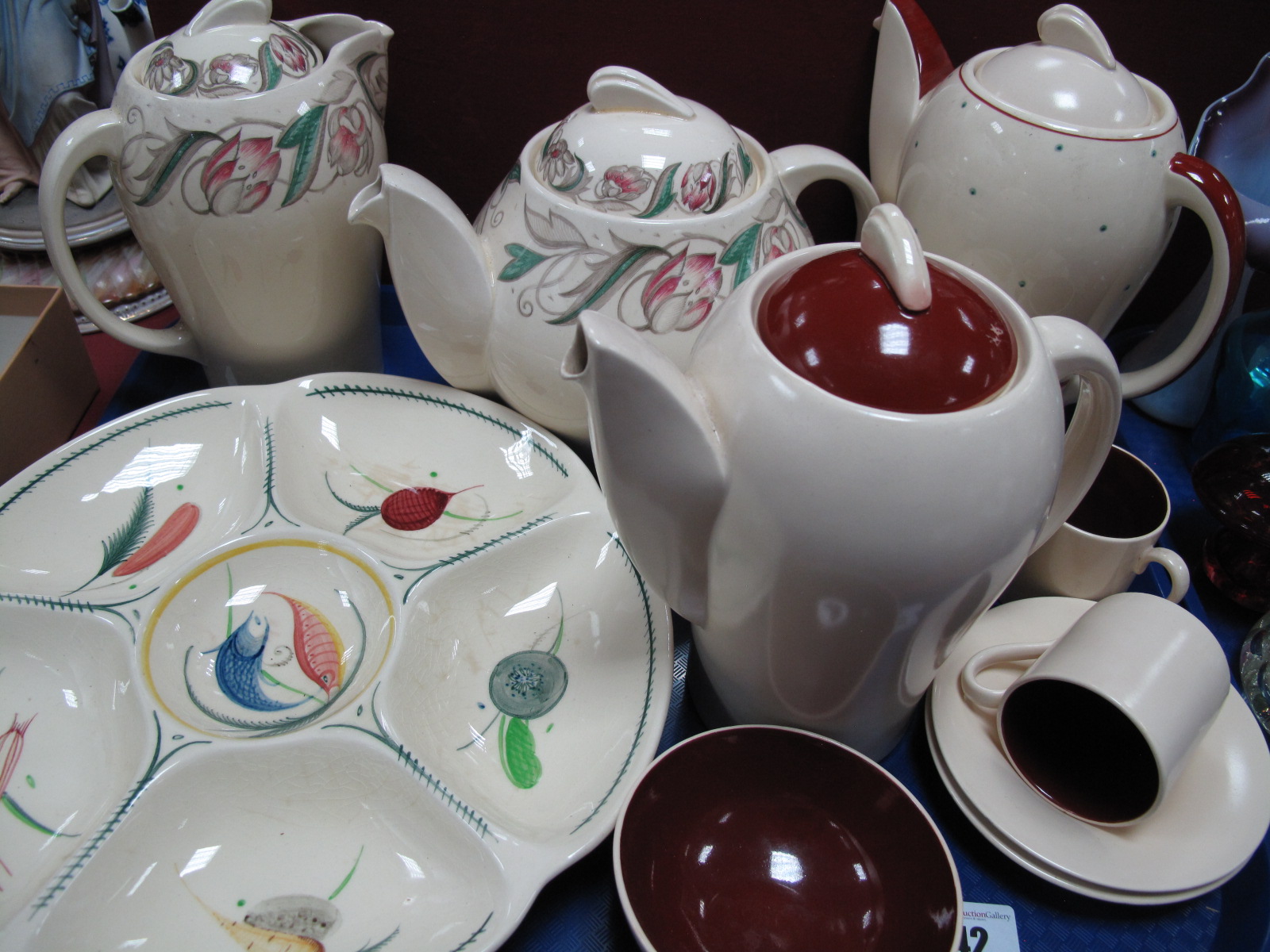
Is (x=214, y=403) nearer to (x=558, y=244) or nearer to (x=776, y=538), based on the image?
(x=558, y=244)

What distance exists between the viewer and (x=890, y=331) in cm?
56

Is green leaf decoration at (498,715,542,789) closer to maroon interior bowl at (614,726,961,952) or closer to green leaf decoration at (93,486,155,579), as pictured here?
maroon interior bowl at (614,726,961,952)

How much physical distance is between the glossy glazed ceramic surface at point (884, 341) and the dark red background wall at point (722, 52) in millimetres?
663

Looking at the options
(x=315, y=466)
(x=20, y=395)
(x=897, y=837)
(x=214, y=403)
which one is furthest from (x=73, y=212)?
(x=897, y=837)

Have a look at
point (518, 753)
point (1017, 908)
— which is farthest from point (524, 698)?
point (1017, 908)

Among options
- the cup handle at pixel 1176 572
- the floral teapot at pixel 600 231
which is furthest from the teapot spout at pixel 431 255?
the cup handle at pixel 1176 572

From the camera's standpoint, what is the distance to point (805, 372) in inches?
21.7

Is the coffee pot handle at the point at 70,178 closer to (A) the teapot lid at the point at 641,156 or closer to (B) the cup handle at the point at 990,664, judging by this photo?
(A) the teapot lid at the point at 641,156

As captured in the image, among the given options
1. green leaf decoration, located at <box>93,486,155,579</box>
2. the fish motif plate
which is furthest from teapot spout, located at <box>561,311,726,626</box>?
green leaf decoration, located at <box>93,486,155,579</box>

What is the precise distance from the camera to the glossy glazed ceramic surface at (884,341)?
542 millimetres

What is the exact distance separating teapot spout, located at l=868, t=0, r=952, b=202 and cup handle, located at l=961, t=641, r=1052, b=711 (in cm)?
53

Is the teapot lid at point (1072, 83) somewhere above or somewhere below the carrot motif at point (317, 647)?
above

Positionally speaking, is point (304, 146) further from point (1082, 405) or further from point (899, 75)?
point (1082, 405)

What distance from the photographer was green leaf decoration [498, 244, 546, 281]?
85 centimetres
